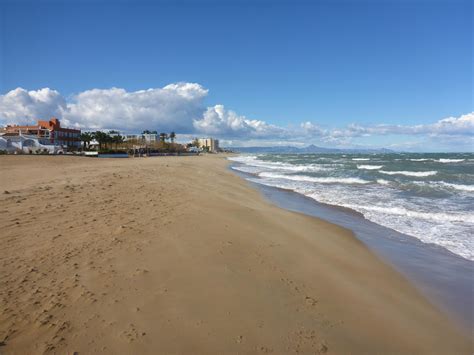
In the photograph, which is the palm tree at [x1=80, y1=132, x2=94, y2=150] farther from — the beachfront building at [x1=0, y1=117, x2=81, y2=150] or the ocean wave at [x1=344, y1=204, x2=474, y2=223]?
the ocean wave at [x1=344, y1=204, x2=474, y2=223]

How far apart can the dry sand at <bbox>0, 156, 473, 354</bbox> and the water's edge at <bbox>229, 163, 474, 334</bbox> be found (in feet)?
1.07

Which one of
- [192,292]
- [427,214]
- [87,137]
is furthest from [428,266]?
[87,137]

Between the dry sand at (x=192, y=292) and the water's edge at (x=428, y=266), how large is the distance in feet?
1.07

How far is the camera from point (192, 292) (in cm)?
424

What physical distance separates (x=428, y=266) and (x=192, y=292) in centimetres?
555

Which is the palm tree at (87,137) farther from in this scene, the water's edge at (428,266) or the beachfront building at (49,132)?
the water's edge at (428,266)

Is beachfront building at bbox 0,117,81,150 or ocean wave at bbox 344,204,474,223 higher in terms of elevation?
beachfront building at bbox 0,117,81,150

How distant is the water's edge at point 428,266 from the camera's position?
4.78 meters

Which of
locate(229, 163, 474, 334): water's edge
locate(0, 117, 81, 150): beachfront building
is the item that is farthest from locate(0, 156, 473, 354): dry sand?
locate(0, 117, 81, 150): beachfront building

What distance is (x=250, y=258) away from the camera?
574 cm

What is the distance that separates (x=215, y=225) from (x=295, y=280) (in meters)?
3.26

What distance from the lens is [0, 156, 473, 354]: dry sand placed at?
3254 mm

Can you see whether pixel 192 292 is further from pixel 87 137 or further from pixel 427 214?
pixel 87 137

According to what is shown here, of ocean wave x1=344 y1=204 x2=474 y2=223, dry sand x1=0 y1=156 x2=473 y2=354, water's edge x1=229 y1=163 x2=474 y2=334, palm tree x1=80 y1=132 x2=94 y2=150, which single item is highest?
palm tree x1=80 y1=132 x2=94 y2=150
